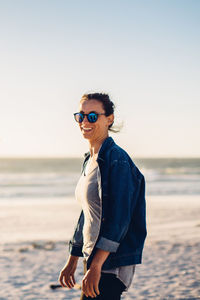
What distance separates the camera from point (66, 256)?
7000 mm

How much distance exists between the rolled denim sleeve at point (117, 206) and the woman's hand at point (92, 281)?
127 millimetres

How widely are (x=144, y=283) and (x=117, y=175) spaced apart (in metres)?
3.80

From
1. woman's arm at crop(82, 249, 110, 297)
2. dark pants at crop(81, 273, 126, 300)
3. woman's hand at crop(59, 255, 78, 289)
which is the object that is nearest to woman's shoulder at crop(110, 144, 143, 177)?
woman's arm at crop(82, 249, 110, 297)

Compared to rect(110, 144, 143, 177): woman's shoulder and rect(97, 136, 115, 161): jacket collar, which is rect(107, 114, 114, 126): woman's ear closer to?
rect(97, 136, 115, 161): jacket collar

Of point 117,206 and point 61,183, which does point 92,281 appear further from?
point 61,183

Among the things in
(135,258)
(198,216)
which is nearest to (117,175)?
(135,258)

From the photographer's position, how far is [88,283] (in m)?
1.92

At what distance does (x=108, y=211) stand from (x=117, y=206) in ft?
0.23

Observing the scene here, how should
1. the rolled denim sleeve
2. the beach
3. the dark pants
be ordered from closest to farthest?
the rolled denim sleeve, the dark pants, the beach

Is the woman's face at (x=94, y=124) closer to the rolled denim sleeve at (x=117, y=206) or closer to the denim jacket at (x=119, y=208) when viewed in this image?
the denim jacket at (x=119, y=208)

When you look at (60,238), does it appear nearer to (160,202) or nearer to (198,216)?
(198,216)

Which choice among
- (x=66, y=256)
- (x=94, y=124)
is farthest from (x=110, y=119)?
(x=66, y=256)

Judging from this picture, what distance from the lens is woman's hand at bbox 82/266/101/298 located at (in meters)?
1.89

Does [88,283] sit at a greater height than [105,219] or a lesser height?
lesser
